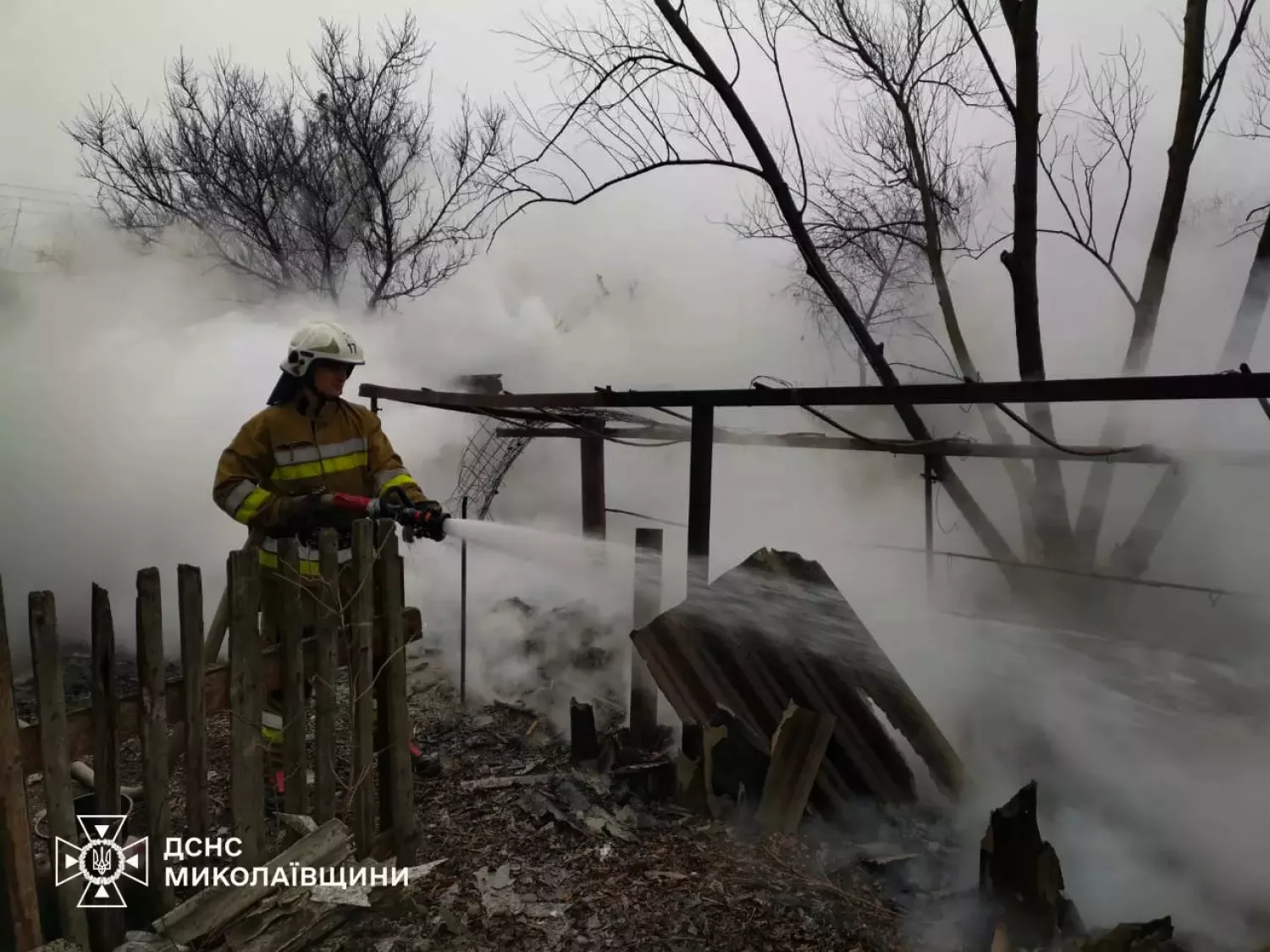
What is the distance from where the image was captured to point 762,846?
3506 mm

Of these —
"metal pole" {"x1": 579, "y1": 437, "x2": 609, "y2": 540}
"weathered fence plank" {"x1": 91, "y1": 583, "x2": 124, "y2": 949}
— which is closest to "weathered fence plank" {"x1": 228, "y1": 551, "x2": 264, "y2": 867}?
"weathered fence plank" {"x1": 91, "y1": 583, "x2": 124, "y2": 949}

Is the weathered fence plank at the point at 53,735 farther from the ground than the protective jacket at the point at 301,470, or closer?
closer

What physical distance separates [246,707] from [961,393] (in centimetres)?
309

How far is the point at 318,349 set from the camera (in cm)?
382

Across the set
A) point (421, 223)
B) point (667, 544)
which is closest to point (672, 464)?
point (667, 544)

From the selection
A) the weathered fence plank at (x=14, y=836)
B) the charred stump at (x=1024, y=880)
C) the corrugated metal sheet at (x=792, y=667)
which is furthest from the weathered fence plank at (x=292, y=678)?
the charred stump at (x=1024, y=880)

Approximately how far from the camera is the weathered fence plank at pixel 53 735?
2191 millimetres

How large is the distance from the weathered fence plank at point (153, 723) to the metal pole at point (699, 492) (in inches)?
96.3

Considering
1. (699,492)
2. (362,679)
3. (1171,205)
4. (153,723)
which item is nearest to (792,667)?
(699,492)

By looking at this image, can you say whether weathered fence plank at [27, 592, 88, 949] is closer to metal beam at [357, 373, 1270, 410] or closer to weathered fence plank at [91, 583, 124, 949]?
weathered fence plank at [91, 583, 124, 949]

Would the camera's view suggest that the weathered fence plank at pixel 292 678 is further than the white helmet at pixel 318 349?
No

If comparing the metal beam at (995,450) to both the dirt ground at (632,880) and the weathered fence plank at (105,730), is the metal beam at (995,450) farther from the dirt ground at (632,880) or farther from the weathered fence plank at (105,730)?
the weathered fence plank at (105,730)

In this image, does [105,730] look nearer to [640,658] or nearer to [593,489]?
[640,658]

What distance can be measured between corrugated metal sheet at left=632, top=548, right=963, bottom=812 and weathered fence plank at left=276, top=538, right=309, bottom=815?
1.71m
